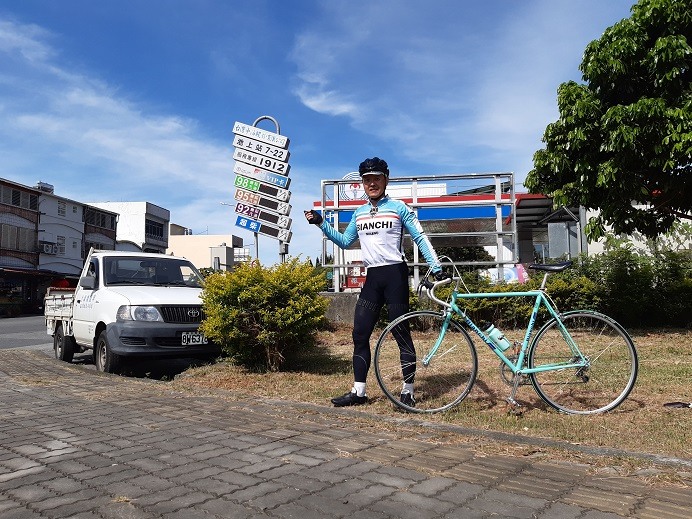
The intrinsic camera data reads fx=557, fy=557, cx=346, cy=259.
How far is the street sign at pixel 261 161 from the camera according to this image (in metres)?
10.3

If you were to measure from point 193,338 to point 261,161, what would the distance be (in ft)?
14.4

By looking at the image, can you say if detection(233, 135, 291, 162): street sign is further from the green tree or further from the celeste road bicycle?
the celeste road bicycle

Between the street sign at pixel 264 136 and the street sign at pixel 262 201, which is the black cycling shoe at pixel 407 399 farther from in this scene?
the street sign at pixel 264 136

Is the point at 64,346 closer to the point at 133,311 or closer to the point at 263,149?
the point at 133,311

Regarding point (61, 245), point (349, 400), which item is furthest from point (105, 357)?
point (61, 245)

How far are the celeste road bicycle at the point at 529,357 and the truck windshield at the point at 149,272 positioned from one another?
449 cm

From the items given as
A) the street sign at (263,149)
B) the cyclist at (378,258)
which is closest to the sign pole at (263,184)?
the street sign at (263,149)

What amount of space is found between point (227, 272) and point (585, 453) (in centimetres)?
436

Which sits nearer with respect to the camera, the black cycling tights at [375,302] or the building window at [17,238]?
the black cycling tights at [375,302]

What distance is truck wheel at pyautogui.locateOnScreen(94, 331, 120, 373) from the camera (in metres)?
7.11

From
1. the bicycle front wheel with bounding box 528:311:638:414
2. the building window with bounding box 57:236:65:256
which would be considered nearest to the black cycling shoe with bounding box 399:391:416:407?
the bicycle front wheel with bounding box 528:311:638:414

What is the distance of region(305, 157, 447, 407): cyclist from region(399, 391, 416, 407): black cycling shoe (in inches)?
14.9

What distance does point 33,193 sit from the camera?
4650 centimetres

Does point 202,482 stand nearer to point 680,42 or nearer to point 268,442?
point 268,442
